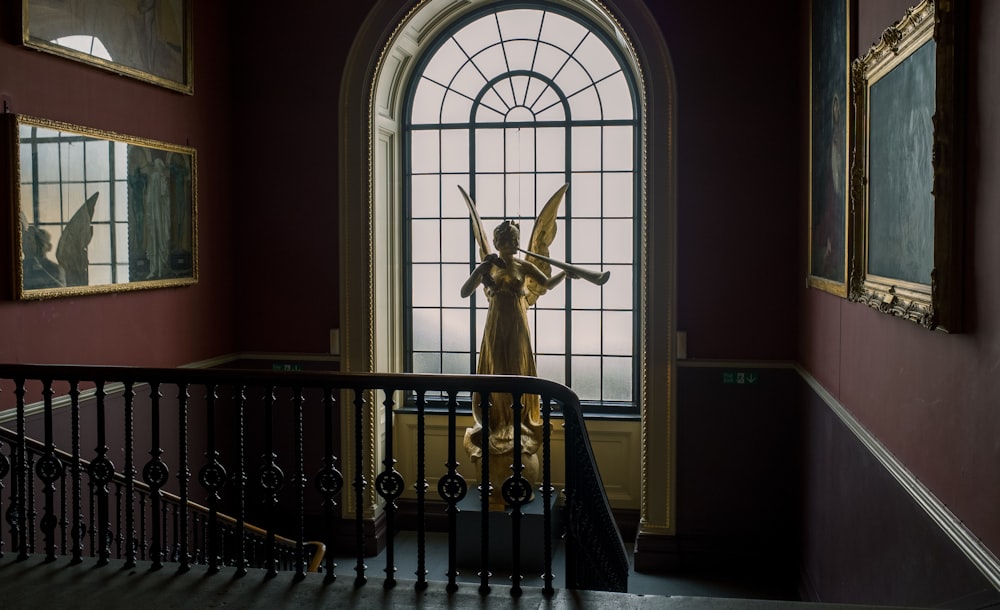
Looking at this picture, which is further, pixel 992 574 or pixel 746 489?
pixel 746 489

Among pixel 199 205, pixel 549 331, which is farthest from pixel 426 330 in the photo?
pixel 199 205

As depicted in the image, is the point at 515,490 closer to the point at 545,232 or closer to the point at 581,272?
the point at 581,272

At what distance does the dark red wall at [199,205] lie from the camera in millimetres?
5855

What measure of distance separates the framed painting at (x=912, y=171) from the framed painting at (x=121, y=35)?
469 cm

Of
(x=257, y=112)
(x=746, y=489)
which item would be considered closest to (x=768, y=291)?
(x=746, y=489)

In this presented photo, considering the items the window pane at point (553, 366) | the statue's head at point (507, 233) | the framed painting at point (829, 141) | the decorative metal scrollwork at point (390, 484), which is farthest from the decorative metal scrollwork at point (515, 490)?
the window pane at point (553, 366)

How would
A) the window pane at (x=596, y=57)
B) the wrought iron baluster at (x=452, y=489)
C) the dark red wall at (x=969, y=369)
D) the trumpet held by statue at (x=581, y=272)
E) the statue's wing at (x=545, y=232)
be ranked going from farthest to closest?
the window pane at (x=596, y=57), the statue's wing at (x=545, y=232), the trumpet held by statue at (x=581, y=272), the wrought iron baluster at (x=452, y=489), the dark red wall at (x=969, y=369)

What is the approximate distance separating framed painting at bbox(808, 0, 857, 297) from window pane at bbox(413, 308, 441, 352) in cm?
372

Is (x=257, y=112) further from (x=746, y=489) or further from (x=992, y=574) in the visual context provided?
(x=992, y=574)

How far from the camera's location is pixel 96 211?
648 centimetres

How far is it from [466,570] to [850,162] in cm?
444

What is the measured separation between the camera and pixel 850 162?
481cm

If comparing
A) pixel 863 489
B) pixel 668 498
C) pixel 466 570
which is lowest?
pixel 466 570

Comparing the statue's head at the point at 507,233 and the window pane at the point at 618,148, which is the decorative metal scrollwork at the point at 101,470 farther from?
the window pane at the point at 618,148
